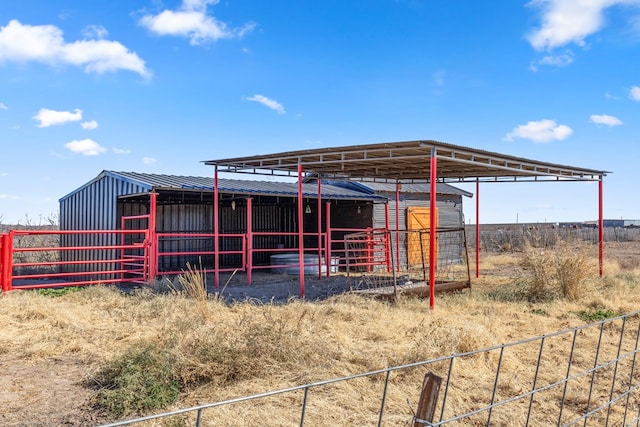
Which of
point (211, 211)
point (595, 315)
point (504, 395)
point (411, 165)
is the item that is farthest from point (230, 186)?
point (504, 395)

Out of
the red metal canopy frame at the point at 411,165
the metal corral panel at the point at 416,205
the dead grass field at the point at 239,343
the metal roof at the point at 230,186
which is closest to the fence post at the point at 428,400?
the dead grass field at the point at 239,343

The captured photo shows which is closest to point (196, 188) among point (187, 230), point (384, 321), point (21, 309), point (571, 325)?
point (187, 230)

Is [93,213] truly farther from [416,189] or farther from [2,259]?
[416,189]

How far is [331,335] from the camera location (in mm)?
6648

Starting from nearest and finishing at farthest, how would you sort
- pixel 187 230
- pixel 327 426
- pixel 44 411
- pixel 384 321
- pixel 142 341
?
pixel 327 426, pixel 44 411, pixel 142 341, pixel 384 321, pixel 187 230

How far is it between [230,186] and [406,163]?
623 centimetres

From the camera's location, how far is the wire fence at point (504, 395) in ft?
13.7

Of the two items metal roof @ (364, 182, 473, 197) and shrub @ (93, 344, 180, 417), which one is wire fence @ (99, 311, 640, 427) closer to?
shrub @ (93, 344, 180, 417)

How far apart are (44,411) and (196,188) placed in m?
10.1

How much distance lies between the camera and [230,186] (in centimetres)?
1655

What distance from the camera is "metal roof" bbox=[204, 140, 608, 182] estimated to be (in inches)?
380

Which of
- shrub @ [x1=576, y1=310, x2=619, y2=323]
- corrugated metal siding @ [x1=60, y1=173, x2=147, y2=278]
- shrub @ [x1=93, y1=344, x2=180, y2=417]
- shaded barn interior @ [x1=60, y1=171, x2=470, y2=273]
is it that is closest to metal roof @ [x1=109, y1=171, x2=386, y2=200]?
shaded barn interior @ [x1=60, y1=171, x2=470, y2=273]

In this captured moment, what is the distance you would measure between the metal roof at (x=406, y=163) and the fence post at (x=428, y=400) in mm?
6603

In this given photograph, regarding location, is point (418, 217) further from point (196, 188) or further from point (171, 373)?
point (171, 373)
